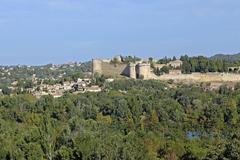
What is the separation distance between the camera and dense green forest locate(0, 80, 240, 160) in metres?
28.9

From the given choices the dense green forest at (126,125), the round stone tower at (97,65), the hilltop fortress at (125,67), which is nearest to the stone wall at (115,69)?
the hilltop fortress at (125,67)

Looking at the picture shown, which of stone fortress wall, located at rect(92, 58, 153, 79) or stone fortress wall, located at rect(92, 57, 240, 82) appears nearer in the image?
stone fortress wall, located at rect(92, 57, 240, 82)

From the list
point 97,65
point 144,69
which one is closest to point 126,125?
point 144,69

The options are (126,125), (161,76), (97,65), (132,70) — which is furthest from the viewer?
(97,65)

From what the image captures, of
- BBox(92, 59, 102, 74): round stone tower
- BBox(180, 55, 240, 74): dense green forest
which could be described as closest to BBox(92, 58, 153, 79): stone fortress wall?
BBox(92, 59, 102, 74): round stone tower

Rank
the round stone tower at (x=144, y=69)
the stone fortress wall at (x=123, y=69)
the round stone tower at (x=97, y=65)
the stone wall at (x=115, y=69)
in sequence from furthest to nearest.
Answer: the round stone tower at (x=97, y=65)
the stone wall at (x=115, y=69)
the stone fortress wall at (x=123, y=69)
the round stone tower at (x=144, y=69)

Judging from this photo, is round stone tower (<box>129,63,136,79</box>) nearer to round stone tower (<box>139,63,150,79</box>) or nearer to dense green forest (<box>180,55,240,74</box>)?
round stone tower (<box>139,63,150,79</box>)

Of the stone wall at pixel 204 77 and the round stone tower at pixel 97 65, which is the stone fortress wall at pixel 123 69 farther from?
the stone wall at pixel 204 77

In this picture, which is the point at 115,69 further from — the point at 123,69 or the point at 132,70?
the point at 132,70

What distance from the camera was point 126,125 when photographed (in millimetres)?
45844

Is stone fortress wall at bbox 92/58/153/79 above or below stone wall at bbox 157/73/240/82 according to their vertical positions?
above

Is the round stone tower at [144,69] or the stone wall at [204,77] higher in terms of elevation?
the round stone tower at [144,69]

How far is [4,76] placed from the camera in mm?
127062

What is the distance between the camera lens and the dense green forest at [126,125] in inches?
1139
